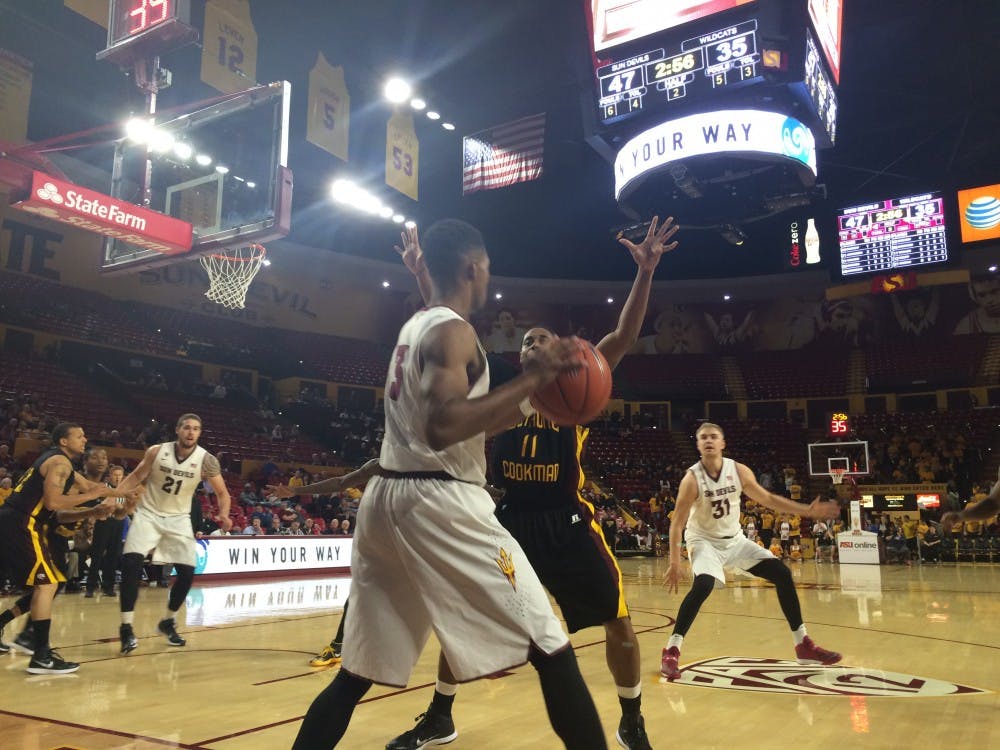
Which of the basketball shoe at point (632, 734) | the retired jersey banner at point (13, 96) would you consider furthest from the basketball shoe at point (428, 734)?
the retired jersey banner at point (13, 96)

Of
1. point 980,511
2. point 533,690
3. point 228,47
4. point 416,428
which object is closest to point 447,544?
point 416,428

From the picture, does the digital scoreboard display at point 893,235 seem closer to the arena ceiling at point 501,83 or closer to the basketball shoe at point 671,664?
the arena ceiling at point 501,83

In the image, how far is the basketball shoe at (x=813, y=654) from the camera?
4.93 metres

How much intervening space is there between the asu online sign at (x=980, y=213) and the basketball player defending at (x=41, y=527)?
15.6 meters

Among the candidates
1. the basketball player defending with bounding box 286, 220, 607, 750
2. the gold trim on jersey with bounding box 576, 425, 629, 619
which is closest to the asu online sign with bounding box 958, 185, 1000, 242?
the gold trim on jersey with bounding box 576, 425, 629, 619

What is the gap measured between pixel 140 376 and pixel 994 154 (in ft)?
75.9

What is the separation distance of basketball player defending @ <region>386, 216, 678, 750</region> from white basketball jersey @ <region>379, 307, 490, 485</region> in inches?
37.8

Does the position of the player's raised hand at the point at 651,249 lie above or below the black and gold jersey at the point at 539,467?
above

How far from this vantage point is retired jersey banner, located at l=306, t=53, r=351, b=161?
463 inches

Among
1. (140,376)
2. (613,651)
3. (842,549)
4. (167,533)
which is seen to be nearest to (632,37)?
(167,533)

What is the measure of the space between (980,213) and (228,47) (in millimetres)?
13731

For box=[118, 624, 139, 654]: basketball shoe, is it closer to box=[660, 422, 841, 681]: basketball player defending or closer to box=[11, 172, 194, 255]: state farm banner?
box=[660, 422, 841, 681]: basketball player defending

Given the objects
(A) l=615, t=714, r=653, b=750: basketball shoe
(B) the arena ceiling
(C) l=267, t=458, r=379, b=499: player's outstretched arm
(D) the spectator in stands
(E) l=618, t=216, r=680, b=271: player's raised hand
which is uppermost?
(B) the arena ceiling

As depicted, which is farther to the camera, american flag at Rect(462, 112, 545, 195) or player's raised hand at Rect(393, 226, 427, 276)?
american flag at Rect(462, 112, 545, 195)
